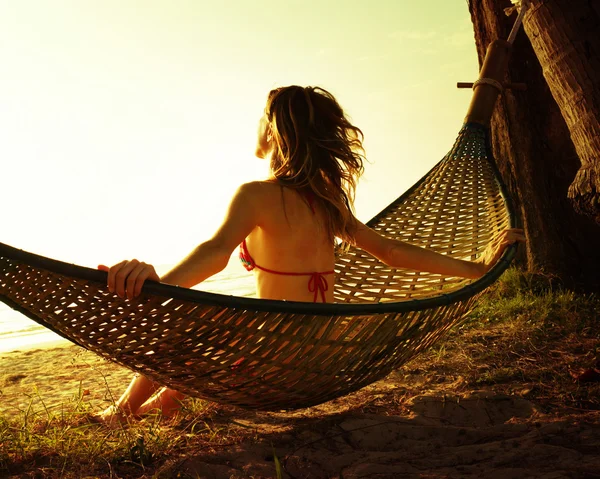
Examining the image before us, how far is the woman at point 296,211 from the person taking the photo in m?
2.00

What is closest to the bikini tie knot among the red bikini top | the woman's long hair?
the red bikini top

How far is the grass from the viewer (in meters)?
1.75

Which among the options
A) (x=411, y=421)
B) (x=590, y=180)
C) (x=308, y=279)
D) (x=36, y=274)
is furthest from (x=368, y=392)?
(x=36, y=274)

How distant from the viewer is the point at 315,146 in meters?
2.11

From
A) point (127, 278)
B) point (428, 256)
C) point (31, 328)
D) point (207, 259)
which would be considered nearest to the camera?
point (127, 278)

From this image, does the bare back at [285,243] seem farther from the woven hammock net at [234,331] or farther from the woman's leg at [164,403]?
the woman's leg at [164,403]

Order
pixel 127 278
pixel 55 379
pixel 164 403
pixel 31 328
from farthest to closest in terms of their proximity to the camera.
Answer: pixel 31 328
pixel 55 379
pixel 164 403
pixel 127 278

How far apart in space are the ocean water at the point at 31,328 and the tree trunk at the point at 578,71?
2421 millimetres

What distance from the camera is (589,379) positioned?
229 cm

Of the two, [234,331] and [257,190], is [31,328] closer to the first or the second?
[257,190]

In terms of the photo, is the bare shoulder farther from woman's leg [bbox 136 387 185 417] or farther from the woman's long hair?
woman's leg [bbox 136 387 185 417]

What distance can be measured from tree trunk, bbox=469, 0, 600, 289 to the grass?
0.57 feet

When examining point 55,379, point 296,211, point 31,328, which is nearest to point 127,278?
point 296,211

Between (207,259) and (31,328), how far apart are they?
4.62 m
